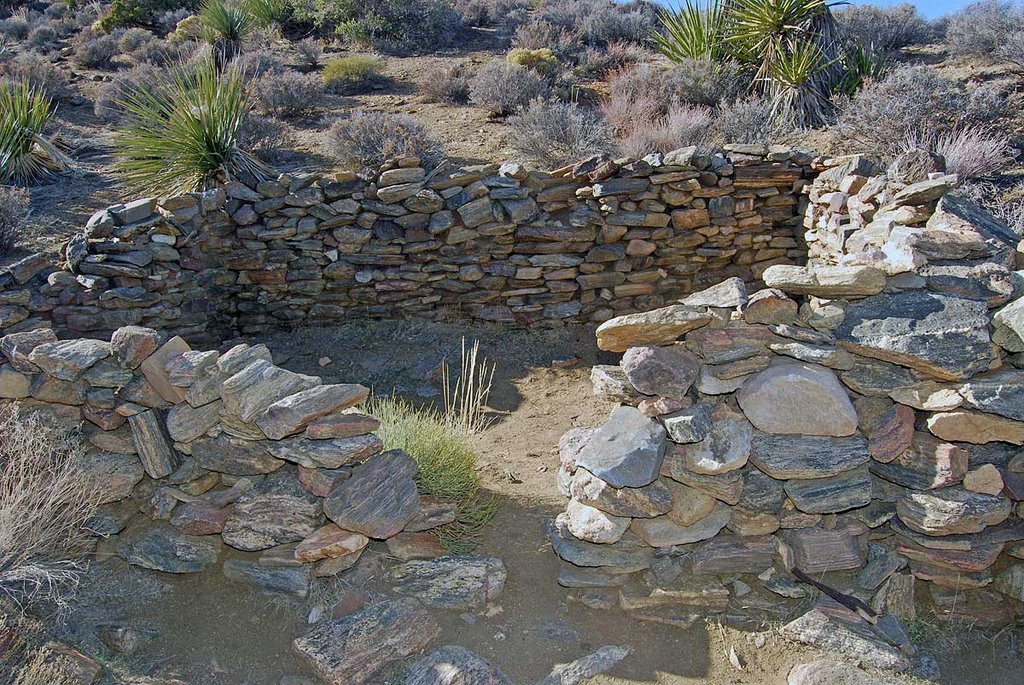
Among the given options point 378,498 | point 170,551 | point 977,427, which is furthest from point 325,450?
point 977,427

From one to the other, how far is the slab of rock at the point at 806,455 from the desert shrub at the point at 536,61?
28.5 ft

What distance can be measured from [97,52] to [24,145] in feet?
19.2

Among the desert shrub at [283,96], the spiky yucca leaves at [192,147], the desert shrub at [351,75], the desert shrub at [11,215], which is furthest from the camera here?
the desert shrub at [351,75]

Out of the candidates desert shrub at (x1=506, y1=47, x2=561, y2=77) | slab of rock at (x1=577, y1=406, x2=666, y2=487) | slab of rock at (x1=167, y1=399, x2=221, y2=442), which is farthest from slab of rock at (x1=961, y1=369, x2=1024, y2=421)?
desert shrub at (x1=506, y1=47, x2=561, y2=77)

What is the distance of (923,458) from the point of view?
3.74m

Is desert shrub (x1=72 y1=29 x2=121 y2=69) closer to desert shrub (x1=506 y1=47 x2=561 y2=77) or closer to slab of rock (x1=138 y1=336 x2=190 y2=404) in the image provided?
desert shrub (x1=506 y1=47 x2=561 y2=77)

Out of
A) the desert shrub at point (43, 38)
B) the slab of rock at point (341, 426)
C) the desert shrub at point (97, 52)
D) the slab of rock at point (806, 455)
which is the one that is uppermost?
the desert shrub at point (43, 38)

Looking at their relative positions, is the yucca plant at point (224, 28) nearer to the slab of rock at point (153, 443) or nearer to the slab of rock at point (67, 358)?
the slab of rock at point (67, 358)

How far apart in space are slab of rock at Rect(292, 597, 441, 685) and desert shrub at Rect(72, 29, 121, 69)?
1337 cm

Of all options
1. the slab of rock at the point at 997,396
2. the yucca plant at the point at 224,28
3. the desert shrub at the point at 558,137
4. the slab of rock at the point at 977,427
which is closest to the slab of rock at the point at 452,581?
the slab of rock at the point at 977,427

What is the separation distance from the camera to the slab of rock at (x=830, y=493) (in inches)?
148

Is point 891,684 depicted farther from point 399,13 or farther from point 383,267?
point 399,13

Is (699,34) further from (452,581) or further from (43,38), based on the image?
(43,38)

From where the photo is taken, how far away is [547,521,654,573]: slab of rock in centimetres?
383
